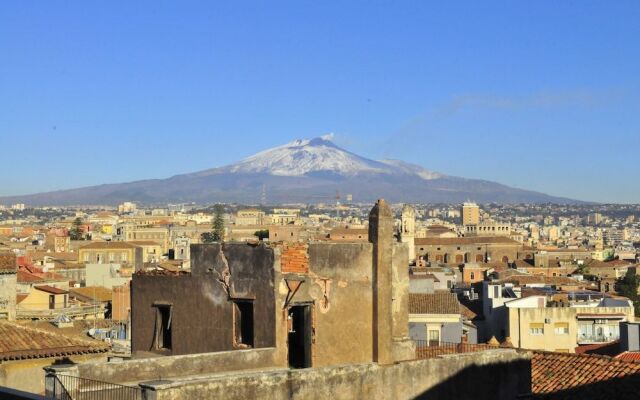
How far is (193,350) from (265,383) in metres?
3.41

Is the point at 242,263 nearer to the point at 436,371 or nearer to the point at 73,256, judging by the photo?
the point at 436,371

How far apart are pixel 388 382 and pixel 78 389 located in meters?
4.07

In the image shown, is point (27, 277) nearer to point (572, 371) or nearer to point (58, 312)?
point (58, 312)

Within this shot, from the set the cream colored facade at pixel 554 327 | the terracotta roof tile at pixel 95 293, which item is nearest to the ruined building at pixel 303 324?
the cream colored facade at pixel 554 327

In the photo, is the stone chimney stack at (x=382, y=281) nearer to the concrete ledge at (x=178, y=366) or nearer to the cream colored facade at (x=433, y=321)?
the concrete ledge at (x=178, y=366)

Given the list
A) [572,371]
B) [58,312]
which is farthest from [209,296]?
[58,312]

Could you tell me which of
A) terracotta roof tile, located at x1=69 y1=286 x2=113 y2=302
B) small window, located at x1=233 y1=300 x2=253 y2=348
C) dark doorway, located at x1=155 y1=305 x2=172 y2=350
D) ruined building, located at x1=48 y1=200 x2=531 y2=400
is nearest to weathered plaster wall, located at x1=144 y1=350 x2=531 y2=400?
ruined building, located at x1=48 y1=200 x2=531 y2=400

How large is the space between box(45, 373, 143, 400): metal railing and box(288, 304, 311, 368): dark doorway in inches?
136

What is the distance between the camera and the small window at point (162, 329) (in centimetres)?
1747

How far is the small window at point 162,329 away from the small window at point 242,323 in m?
1.74

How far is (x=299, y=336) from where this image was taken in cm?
1647

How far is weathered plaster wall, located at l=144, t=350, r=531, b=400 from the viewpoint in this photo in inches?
512

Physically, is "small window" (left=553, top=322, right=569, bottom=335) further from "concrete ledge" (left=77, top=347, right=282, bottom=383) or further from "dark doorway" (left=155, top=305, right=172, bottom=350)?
"concrete ledge" (left=77, top=347, right=282, bottom=383)

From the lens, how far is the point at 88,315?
4641 cm
